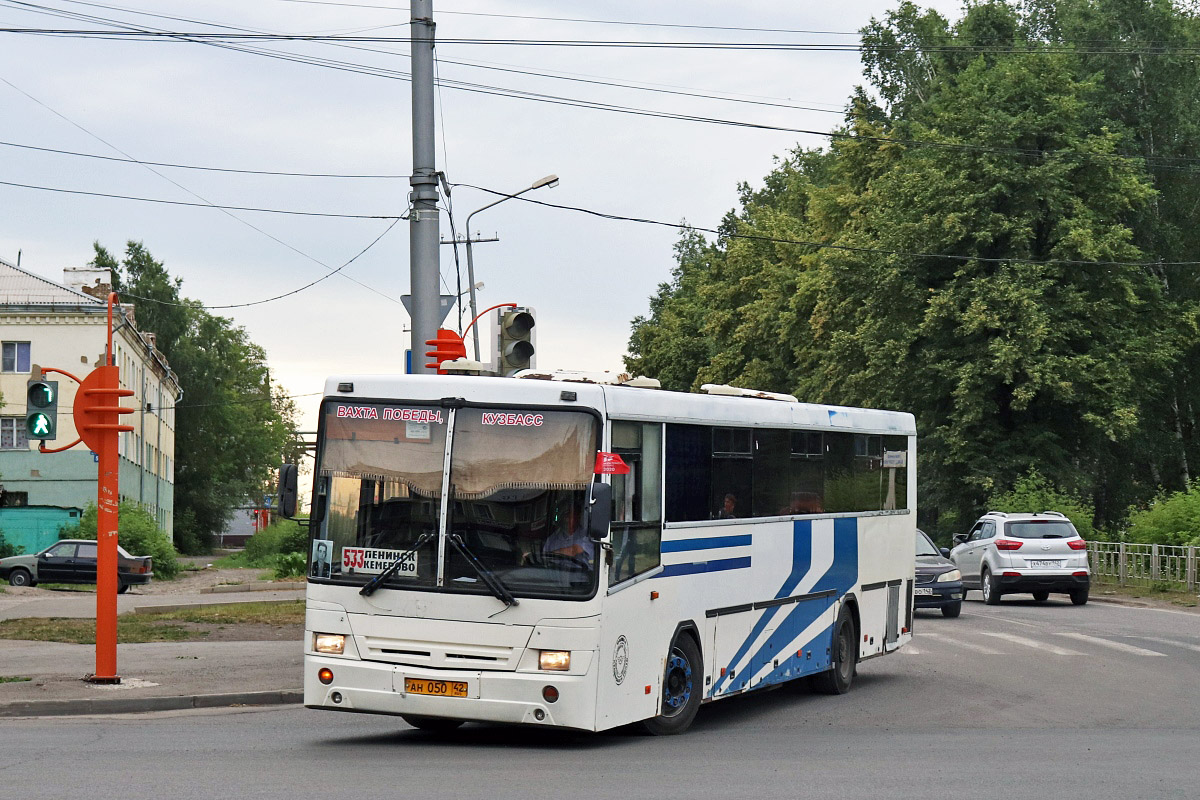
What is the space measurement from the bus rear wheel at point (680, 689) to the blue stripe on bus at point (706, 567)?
1.68 ft

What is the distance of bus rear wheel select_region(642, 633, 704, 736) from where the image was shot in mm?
12035

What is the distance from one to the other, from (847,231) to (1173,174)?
1251 centimetres

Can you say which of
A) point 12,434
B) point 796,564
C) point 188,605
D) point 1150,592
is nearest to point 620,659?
point 796,564

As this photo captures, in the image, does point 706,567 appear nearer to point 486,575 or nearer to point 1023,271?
point 486,575

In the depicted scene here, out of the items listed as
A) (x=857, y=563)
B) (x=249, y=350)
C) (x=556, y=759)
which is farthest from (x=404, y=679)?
(x=249, y=350)

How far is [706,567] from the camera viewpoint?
12750mm

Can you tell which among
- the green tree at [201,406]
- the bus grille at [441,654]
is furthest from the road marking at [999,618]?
the green tree at [201,406]

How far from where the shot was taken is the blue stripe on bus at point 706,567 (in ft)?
39.7

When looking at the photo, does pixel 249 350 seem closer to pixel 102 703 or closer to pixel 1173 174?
pixel 1173 174

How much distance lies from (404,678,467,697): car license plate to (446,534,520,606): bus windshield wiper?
0.65 m

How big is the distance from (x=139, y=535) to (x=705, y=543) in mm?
42720

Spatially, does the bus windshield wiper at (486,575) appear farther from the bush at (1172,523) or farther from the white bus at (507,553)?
the bush at (1172,523)

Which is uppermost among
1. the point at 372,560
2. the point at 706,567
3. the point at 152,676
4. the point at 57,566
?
the point at 372,560

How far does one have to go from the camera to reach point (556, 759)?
10711 mm
